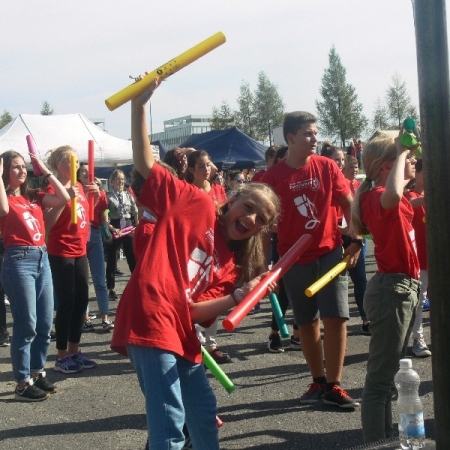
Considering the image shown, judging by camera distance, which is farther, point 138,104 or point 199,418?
point 199,418

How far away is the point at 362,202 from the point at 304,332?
1.67m

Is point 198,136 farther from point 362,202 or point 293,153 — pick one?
point 362,202

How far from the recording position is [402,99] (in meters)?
54.7

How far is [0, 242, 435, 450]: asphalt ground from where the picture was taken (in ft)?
15.1

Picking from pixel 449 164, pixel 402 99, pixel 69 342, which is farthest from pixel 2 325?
pixel 402 99

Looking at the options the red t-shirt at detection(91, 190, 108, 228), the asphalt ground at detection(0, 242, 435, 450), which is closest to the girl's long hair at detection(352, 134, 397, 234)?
the asphalt ground at detection(0, 242, 435, 450)

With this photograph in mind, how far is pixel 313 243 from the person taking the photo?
5168 mm

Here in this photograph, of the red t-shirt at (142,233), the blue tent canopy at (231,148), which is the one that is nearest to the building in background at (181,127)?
the blue tent canopy at (231,148)

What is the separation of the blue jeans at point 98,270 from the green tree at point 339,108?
191 feet

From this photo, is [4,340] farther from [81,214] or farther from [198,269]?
[198,269]

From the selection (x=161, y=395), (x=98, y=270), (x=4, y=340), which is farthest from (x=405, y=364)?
(x=4, y=340)

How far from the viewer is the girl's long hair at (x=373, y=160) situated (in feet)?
12.8

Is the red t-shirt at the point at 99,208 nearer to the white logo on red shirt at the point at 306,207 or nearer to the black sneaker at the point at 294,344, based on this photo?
the black sneaker at the point at 294,344

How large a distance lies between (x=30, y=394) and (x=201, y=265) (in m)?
3.11
